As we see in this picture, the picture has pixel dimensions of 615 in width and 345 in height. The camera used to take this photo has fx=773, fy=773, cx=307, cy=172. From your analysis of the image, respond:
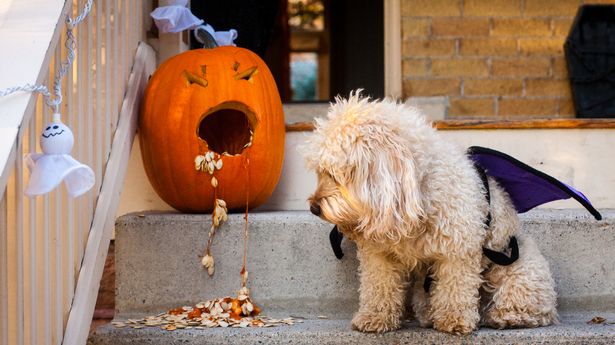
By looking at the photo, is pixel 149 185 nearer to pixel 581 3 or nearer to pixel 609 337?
pixel 609 337

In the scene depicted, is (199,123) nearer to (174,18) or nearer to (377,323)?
(174,18)

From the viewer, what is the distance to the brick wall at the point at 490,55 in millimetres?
4633

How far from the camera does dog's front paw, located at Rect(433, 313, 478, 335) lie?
7.91 ft

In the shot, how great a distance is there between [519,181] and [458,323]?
0.51m

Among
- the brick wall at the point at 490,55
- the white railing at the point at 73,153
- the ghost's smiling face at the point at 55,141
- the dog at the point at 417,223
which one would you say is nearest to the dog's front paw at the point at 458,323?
the dog at the point at 417,223

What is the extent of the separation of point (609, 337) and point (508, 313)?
0.32 meters

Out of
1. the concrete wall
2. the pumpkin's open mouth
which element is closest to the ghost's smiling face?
the pumpkin's open mouth

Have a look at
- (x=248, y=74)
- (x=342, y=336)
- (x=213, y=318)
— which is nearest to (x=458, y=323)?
(x=342, y=336)

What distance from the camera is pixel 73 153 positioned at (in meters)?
2.28

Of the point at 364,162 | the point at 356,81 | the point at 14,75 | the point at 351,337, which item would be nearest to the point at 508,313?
the point at 351,337

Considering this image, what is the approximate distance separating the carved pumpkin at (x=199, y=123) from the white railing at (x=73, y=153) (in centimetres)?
13

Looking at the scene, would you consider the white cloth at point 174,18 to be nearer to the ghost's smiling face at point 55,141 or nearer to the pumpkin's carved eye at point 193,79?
the pumpkin's carved eye at point 193,79

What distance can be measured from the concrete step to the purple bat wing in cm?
31

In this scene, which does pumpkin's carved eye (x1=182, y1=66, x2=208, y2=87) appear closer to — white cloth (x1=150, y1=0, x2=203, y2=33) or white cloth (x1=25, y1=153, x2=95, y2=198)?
white cloth (x1=150, y1=0, x2=203, y2=33)
